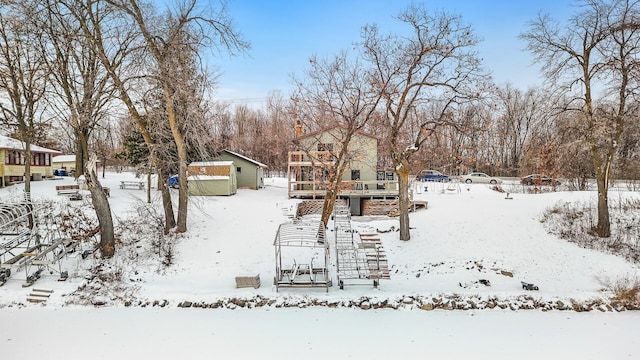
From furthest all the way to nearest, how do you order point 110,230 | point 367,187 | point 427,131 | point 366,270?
point 367,187 → point 427,131 → point 110,230 → point 366,270

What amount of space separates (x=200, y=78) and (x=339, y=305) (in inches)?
393

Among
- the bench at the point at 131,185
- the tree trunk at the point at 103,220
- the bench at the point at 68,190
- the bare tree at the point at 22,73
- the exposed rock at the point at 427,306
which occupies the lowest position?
the exposed rock at the point at 427,306

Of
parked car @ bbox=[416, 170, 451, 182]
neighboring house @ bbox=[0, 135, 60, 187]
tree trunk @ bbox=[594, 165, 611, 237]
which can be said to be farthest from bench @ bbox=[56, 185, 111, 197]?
parked car @ bbox=[416, 170, 451, 182]

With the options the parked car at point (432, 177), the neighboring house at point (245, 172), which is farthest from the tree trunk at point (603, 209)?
the parked car at point (432, 177)

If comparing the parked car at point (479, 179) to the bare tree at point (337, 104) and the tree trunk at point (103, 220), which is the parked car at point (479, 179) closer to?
the bare tree at point (337, 104)

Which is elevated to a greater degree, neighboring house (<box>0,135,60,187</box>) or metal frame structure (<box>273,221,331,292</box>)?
neighboring house (<box>0,135,60,187</box>)

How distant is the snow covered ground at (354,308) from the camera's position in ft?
22.9

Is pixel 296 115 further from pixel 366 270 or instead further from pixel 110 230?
pixel 110 230

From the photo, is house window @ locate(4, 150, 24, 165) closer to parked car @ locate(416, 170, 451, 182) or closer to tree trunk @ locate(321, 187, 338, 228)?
tree trunk @ locate(321, 187, 338, 228)

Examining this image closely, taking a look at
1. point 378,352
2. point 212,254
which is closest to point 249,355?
point 378,352

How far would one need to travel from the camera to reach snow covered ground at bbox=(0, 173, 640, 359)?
275 inches

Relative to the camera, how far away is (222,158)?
2509 cm

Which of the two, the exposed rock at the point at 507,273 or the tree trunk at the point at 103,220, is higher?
the tree trunk at the point at 103,220

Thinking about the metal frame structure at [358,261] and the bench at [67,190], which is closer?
the metal frame structure at [358,261]
